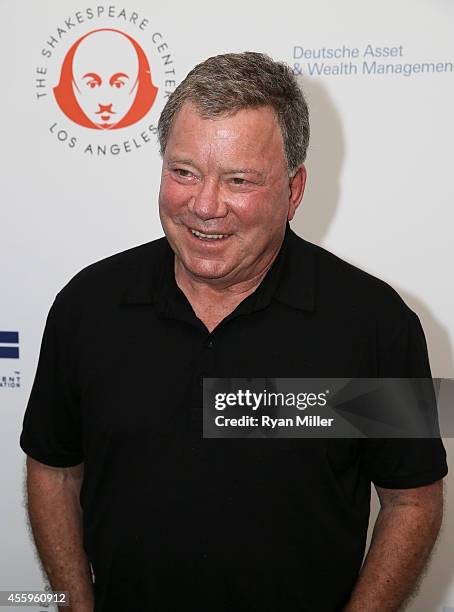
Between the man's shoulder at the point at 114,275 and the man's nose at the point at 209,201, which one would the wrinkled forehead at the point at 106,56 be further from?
the man's nose at the point at 209,201

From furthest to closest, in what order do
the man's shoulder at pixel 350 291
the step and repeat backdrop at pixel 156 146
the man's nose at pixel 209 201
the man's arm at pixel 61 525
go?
the step and repeat backdrop at pixel 156 146
the man's arm at pixel 61 525
the man's shoulder at pixel 350 291
the man's nose at pixel 209 201

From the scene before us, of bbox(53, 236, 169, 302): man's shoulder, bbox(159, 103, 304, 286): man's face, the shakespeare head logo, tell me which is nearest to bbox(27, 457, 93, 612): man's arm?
bbox(53, 236, 169, 302): man's shoulder

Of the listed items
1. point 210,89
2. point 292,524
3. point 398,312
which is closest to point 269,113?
point 210,89

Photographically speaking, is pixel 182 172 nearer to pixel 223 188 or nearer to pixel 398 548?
pixel 223 188

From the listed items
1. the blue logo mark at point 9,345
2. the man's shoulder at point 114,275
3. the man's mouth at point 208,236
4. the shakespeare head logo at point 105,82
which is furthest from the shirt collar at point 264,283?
the blue logo mark at point 9,345

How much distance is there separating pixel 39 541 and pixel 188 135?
760mm

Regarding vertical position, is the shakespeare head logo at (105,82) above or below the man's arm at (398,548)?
above

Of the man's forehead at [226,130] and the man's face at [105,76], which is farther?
the man's face at [105,76]

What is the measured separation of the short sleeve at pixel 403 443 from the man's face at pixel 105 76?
854 millimetres

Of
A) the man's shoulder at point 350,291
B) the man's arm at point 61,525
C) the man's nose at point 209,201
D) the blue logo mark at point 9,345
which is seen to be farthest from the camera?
the blue logo mark at point 9,345

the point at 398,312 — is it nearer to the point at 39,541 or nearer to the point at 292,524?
the point at 292,524

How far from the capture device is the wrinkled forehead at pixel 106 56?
1.75 metres

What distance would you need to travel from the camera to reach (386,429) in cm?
126

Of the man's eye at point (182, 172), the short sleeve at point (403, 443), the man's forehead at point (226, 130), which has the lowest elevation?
the short sleeve at point (403, 443)
